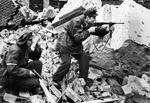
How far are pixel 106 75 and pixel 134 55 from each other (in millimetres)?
709

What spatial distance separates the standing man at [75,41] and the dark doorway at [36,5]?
5246 mm

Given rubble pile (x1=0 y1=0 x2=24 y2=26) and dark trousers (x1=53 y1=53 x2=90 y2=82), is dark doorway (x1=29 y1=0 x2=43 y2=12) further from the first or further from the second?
dark trousers (x1=53 y1=53 x2=90 y2=82)

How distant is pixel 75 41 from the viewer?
21.8 feet

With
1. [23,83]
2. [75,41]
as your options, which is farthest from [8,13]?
[23,83]

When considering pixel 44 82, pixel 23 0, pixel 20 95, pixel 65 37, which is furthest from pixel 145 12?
pixel 23 0

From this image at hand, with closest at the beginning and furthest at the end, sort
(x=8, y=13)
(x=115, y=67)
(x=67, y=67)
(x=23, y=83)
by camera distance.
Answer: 1. (x=23, y=83)
2. (x=67, y=67)
3. (x=115, y=67)
4. (x=8, y=13)

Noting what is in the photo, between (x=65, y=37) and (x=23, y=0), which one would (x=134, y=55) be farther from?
(x=23, y=0)

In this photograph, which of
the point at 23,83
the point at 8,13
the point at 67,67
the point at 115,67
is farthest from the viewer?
the point at 8,13

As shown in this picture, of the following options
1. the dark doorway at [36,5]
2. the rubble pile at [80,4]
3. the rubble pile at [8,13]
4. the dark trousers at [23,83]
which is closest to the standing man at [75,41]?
the dark trousers at [23,83]

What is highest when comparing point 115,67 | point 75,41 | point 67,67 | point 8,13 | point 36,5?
point 36,5

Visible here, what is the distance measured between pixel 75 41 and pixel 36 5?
5.48 metres

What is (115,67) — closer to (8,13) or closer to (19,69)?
(19,69)

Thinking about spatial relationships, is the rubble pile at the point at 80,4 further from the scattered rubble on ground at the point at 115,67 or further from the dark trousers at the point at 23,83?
the dark trousers at the point at 23,83

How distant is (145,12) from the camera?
800 cm
